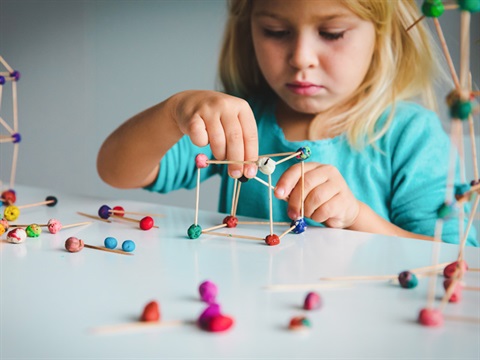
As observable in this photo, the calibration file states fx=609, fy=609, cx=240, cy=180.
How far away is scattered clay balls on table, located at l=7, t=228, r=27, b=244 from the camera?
71cm

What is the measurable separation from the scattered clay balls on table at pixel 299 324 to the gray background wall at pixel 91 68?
1868 millimetres

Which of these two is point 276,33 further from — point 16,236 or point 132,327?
point 132,327

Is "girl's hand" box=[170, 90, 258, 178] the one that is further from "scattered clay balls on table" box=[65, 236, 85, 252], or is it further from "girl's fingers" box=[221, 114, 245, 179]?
"scattered clay balls on table" box=[65, 236, 85, 252]

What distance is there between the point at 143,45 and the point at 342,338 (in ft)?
6.83

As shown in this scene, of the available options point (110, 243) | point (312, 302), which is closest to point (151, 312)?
point (312, 302)

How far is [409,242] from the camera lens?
2.38 ft

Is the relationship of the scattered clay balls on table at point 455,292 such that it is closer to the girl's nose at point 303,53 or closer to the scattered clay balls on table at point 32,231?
the scattered clay balls on table at point 32,231

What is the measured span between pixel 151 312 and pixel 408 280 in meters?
0.24

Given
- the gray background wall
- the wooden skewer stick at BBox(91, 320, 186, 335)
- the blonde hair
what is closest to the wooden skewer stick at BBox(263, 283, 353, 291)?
the wooden skewer stick at BBox(91, 320, 186, 335)

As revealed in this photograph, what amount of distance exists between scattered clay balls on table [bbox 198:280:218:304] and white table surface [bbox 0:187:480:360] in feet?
0.03

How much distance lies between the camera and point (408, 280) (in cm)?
55

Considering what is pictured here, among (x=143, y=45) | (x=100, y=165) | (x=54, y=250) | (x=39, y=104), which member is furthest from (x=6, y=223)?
(x=39, y=104)

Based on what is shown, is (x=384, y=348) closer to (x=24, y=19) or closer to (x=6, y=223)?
(x=6, y=223)

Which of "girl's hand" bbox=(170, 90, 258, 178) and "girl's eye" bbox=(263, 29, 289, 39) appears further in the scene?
"girl's eye" bbox=(263, 29, 289, 39)
